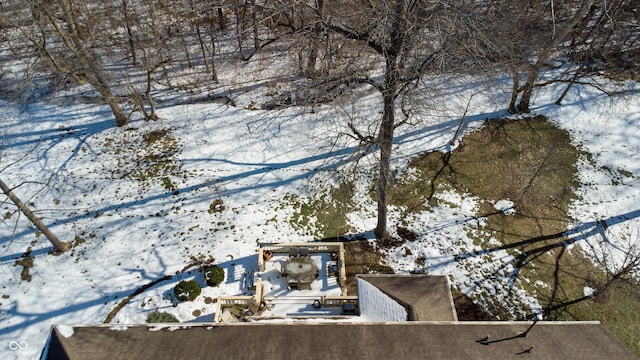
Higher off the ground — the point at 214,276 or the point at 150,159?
the point at 150,159

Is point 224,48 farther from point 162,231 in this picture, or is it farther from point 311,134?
point 162,231

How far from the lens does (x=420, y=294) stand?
12.7 meters

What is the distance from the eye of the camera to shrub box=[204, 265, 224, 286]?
14934 mm

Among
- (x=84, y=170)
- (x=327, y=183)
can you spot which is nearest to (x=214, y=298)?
(x=327, y=183)

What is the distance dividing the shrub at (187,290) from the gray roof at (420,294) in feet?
21.6

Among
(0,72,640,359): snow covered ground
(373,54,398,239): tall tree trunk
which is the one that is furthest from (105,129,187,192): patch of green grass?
(373,54,398,239): tall tree trunk

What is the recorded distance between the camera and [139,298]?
14578mm

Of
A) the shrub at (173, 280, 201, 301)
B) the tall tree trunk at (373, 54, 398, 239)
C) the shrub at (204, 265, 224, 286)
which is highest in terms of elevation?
the tall tree trunk at (373, 54, 398, 239)

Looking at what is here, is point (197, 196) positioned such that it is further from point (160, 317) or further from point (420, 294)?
point (420, 294)

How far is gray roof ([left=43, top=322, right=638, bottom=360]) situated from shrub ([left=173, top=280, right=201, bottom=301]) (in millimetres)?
4096

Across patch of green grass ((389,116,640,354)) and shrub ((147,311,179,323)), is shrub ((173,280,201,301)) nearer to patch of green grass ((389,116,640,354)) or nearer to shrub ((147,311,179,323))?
shrub ((147,311,179,323))

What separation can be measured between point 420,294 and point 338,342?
4.08m

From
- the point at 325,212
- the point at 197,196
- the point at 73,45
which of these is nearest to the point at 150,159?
the point at 197,196

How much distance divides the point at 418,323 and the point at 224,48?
24122mm
